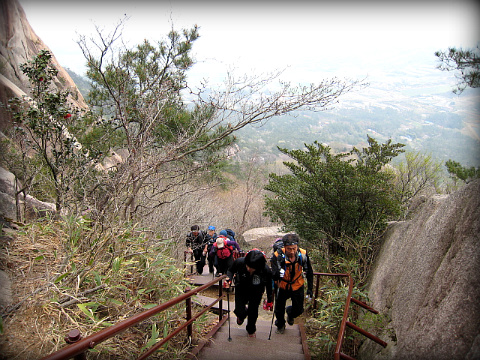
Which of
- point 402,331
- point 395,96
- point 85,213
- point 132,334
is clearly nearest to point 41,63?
point 85,213

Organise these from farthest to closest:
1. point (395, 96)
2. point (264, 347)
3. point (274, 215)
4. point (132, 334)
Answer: point (395, 96), point (274, 215), point (264, 347), point (132, 334)

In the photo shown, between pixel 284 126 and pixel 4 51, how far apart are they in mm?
83039

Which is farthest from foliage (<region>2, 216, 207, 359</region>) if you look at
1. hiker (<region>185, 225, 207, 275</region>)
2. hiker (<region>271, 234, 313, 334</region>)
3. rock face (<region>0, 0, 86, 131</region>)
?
rock face (<region>0, 0, 86, 131</region>)

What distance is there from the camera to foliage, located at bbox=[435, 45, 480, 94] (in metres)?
5.45

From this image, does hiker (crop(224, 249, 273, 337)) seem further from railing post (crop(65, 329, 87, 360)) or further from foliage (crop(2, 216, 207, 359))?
railing post (crop(65, 329, 87, 360))

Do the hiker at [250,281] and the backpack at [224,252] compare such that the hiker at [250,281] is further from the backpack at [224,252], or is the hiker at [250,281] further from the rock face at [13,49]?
the rock face at [13,49]

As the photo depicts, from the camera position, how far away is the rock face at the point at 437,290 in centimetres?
259

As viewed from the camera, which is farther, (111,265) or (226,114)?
(226,114)

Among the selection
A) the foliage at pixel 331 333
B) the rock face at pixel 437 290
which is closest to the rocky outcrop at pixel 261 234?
the foliage at pixel 331 333

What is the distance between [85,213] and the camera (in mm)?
4844

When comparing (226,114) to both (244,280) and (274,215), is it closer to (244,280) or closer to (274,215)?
(244,280)

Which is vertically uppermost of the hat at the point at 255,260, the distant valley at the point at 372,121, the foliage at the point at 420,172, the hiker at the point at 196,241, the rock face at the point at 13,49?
the distant valley at the point at 372,121

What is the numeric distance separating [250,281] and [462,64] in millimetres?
6018

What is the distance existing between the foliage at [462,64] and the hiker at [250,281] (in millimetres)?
4981
